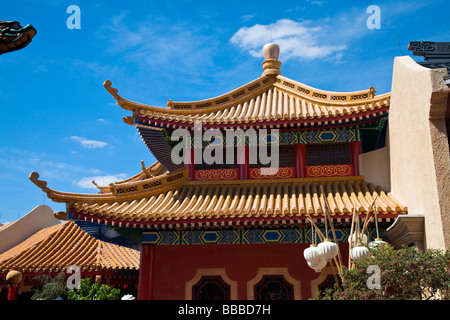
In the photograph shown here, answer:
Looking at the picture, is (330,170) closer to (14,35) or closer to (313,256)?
(313,256)

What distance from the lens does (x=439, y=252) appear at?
7.04 meters

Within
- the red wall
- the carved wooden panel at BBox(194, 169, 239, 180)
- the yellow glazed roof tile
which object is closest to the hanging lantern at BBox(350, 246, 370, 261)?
the yellow glazed roof tile

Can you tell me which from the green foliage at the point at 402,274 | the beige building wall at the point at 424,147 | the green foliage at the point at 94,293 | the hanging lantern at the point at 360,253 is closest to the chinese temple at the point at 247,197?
the green foliage at the point at 94,293

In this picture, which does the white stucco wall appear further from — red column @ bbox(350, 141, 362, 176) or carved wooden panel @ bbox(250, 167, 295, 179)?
red column @ bbox(350, 141, 362, 176)

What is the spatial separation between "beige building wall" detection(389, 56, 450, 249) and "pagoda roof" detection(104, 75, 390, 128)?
5.32 ft

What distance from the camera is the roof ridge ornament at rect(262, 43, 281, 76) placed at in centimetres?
1472

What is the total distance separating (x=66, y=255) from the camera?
1631cm

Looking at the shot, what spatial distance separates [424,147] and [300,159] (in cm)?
417

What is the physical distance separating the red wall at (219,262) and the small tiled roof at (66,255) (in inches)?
176

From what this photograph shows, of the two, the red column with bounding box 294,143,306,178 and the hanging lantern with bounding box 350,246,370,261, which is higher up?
the red column with bounding box 294,143,306,178

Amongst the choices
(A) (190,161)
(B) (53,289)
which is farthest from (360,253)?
(B) (53,289)

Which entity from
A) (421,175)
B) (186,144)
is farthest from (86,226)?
(421,175)

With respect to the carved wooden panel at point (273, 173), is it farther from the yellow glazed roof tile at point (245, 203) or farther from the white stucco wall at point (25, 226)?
the white stucco wall at point (25, 226)
